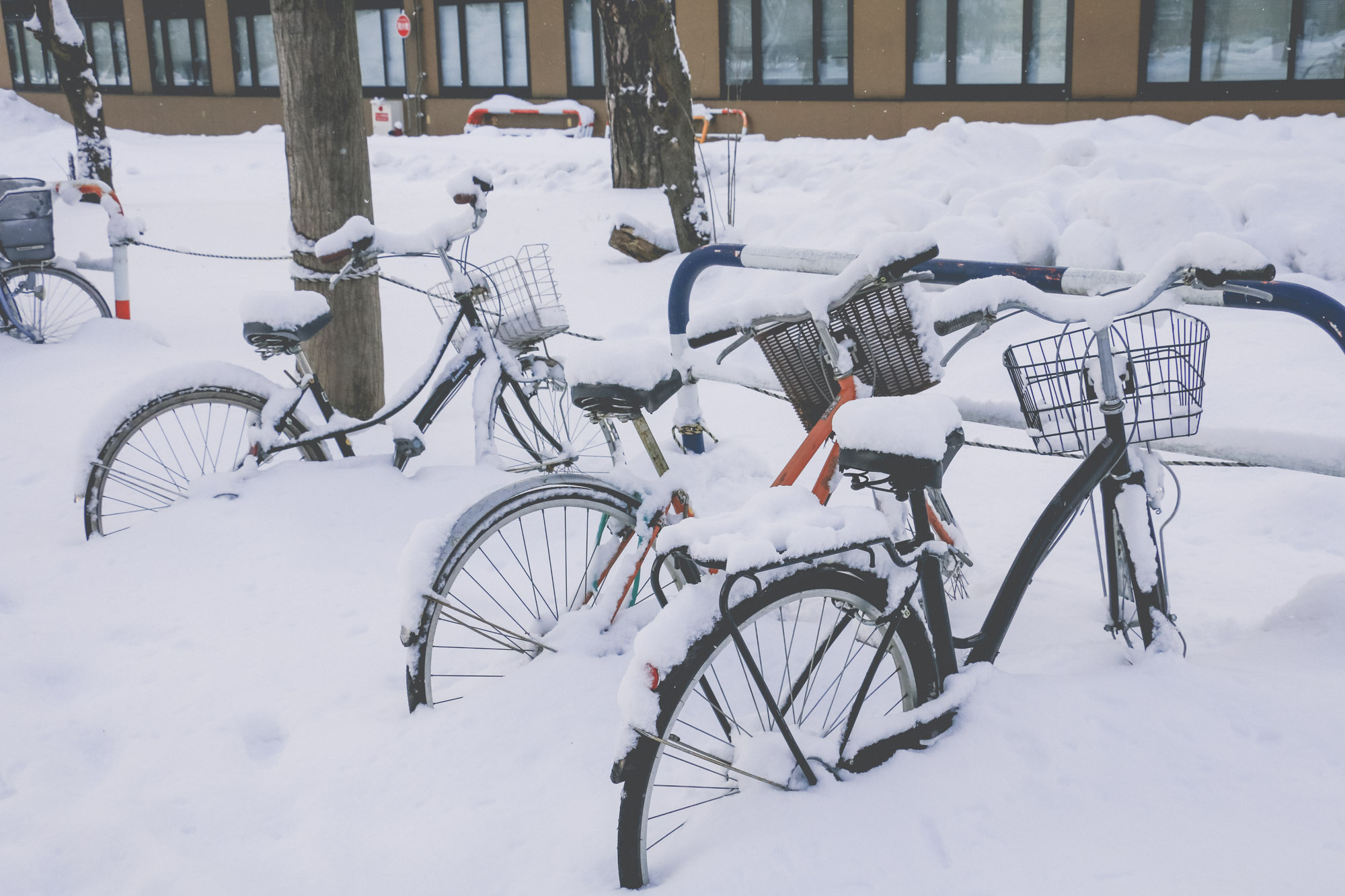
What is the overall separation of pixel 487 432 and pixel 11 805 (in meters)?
2.03

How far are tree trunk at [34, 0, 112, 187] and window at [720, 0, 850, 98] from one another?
10.0 metres

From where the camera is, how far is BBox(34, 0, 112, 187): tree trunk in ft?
38.2

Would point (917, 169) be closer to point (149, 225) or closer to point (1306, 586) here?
point (1306, 586)

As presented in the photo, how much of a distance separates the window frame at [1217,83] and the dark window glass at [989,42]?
3.66 feet

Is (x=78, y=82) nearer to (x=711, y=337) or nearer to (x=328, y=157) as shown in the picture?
(x=328, y=157)

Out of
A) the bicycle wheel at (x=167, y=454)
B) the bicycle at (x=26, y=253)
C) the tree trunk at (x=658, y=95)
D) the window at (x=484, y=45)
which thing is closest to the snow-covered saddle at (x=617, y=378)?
the bicycle wheel at (x=167, y=454)

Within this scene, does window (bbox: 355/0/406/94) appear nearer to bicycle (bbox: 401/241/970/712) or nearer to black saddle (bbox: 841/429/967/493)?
bicycle (bbox: 401/241/970/712)

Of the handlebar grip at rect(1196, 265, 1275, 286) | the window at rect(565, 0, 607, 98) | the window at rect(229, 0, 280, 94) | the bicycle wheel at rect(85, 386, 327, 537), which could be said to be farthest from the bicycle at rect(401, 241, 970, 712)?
the window at rect(229, 0, 280, 94)

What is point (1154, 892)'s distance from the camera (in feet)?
6.66

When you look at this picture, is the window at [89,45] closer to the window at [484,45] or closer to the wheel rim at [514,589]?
the window at [484,45]

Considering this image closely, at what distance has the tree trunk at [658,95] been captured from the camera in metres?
9.01

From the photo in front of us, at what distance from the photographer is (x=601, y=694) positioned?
3.01 meters

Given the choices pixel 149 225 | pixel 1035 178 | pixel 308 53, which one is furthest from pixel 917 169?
pixel 149 225

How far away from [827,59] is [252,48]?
13853mm
